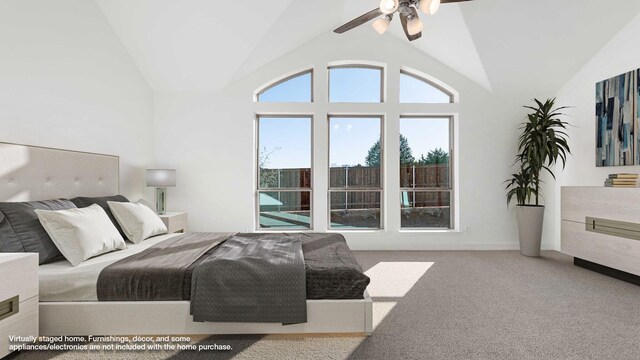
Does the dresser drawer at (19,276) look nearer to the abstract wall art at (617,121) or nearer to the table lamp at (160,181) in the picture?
the table lamp at (160,181)

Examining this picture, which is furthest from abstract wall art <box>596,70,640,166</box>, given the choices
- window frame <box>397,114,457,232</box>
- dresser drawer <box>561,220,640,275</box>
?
window frame <box>397,114,457,232</box>

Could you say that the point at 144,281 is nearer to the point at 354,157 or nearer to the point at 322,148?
the point at 322,148

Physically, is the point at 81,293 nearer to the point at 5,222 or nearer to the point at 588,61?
the point at 5,222

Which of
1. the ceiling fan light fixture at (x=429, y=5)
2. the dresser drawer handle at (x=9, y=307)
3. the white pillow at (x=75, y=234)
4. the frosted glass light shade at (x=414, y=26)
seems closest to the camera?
the dresser drawer handle at (x=9, y=307)

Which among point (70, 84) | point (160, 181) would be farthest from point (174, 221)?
point (70, 84)

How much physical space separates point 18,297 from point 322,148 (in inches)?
144

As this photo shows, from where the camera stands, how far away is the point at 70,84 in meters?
3.01

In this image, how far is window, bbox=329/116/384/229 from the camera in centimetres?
497

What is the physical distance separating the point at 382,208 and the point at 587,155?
281cm

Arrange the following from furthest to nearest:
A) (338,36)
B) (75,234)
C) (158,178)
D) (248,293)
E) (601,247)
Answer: (338,36), (158,178), (601,247), (75,234), (248,293)

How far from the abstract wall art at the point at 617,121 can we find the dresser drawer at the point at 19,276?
219 inches

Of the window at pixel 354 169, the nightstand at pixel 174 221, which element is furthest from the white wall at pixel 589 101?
the nightstand at pixel 174 221

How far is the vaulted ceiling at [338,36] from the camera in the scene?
3.57m

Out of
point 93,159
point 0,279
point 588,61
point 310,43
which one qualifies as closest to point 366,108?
point 310,43
